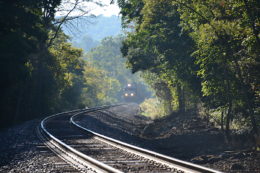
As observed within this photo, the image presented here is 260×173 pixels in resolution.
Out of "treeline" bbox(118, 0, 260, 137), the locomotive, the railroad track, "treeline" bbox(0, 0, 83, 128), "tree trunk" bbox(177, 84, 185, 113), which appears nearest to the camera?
the railroad track

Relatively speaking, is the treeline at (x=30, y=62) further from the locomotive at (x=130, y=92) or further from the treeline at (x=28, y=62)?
the locomotive at (x=130, y=92)

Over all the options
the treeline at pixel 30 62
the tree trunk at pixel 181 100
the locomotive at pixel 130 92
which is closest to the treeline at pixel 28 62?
the treeline at pixel 30 62

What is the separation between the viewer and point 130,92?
277ft

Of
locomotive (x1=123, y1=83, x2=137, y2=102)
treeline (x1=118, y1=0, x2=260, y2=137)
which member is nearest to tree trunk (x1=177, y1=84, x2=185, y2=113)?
treeline (x1=118, y1=0, x2=260, y2=137)

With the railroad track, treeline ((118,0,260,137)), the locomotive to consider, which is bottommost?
the locomotive

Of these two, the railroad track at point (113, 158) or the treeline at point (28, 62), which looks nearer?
the railroad track at point (113, 158)

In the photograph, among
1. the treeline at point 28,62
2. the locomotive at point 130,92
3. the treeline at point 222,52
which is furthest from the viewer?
the locomotive at point 130,92

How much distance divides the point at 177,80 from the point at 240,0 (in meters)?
13.7

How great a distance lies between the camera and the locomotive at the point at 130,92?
83.8m

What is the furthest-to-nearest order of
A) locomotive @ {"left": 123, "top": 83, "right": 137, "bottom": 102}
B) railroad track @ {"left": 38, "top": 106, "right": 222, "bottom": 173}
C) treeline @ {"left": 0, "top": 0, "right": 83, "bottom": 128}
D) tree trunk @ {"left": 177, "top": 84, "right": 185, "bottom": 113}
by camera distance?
locomotive @ {"left": 123, "top": 83, "right": 137, "bottom": 102} → tree trunk @ {"left": 177, "top": 84, "right": 185, "bottom": 113} → treeline @ {"left": 0, "top": 0, "right": 83, "bottom": 128} → railroad track @ {"left": 38, "top": 106, "right": 222, "bottom": 173}

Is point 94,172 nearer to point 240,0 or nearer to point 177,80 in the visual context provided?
point 240,0

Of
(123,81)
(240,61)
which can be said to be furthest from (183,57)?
(123,81)

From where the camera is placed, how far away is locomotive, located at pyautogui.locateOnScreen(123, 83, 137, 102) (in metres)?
83.8

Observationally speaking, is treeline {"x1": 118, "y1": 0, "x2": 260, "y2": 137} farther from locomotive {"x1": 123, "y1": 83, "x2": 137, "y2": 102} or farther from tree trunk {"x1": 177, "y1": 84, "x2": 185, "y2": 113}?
locomotive {"x1": 123, "y1": 83, "x2": 137, "y2": 102}
